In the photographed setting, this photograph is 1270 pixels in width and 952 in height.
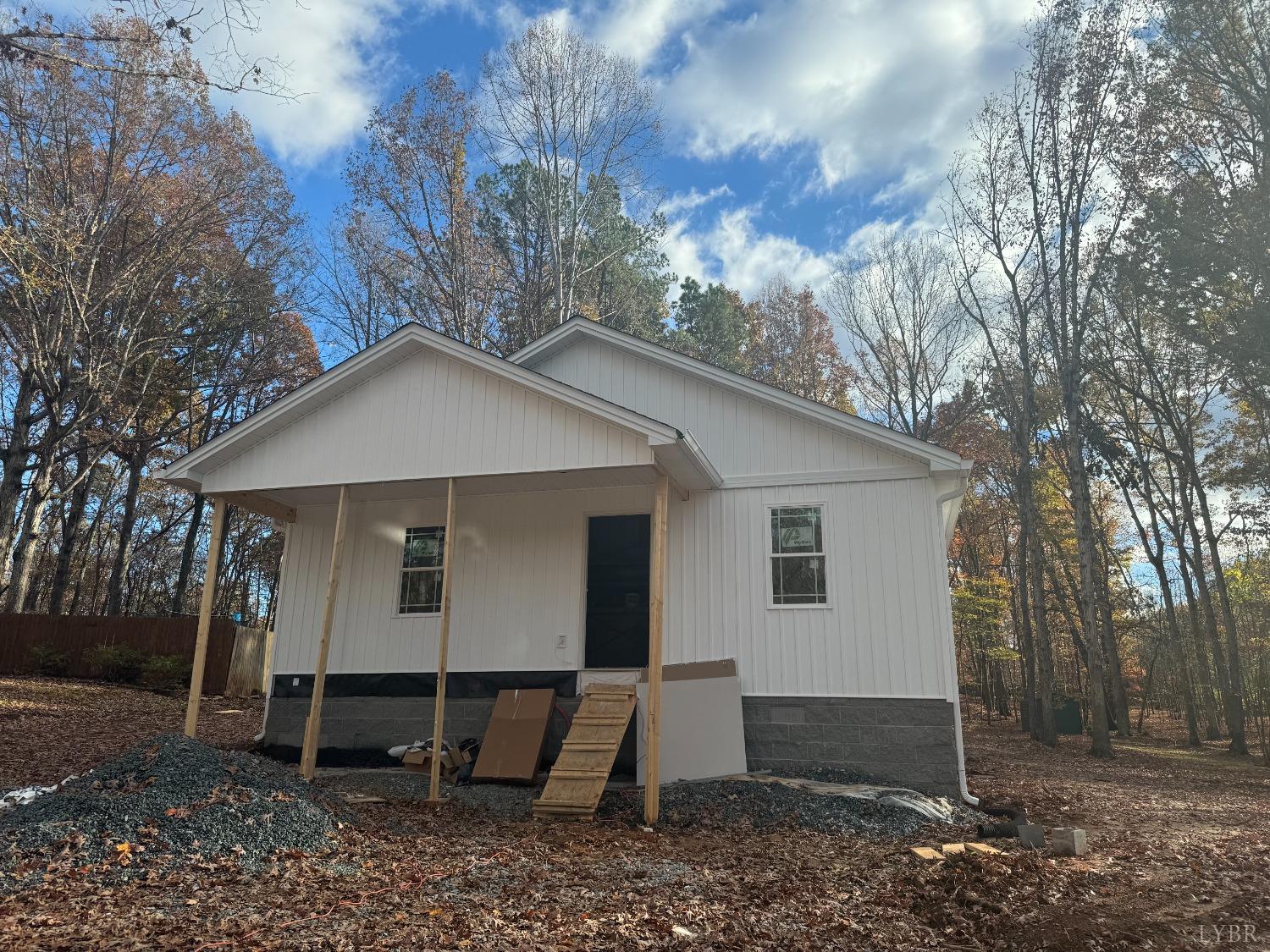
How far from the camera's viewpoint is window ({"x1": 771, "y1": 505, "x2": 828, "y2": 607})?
9.50 m

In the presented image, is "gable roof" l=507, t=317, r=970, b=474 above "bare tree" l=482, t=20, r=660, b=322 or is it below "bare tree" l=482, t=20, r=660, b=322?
below

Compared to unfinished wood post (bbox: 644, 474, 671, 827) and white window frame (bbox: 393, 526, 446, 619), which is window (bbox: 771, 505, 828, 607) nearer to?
unfinished wood post (bbox: 644, 474, 671, 827)

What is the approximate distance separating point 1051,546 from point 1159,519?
3.96m

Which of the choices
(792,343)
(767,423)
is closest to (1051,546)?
(792,343)

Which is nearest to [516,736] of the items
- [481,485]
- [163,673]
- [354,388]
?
[481,485]

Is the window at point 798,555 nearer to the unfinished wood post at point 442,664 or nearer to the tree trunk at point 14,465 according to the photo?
the unfinished wood post at point 442,664

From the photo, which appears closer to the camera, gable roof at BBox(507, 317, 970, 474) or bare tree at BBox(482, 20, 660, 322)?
gable roof at BBox(507, 317, 970, 474)

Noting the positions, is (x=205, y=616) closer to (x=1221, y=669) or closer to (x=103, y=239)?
(x=103, y=239)

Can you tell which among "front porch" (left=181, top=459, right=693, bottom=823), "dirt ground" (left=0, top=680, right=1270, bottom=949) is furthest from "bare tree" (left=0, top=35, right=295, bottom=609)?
"dirt ground" (left=0, top=680, right=1270, bottom=949)

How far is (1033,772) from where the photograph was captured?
12.2 m

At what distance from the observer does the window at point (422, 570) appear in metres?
10.6

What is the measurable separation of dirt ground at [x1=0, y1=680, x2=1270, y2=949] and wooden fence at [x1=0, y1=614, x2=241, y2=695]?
1362 cm

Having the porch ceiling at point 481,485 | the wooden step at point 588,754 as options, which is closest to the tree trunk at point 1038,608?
the porch ceiling at point 481,485

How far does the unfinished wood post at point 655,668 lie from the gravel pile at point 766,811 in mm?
234
